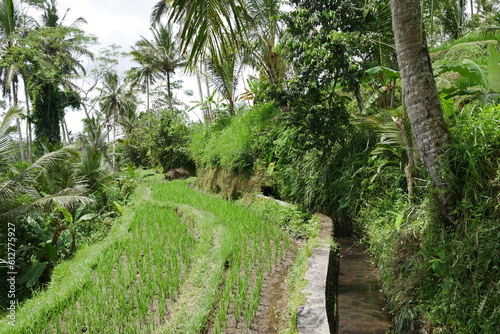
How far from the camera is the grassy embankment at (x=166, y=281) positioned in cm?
320

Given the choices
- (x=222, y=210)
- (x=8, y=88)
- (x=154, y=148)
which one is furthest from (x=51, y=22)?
(x=222, y=210)

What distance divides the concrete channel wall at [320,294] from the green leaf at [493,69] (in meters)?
2.53

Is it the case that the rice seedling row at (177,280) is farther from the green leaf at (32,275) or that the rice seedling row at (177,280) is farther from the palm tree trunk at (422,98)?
the palm tree trunk at (422,98)

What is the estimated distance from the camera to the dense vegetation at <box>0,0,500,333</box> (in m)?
2.60

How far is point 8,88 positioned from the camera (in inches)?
827

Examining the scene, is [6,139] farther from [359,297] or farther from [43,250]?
[359,297]

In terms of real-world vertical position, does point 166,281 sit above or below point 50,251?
below

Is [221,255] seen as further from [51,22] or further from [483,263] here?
[51,22]

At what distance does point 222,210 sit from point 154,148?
1275 centimetres

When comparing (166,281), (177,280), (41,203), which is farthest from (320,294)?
(41,203)

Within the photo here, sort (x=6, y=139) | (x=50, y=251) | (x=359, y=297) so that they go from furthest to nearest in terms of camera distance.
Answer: (x=6, y=139) < (x=50, y=251) < (x=359, y=297)

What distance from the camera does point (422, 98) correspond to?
9.42 ft

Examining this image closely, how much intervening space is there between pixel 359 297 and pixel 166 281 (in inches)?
83.7

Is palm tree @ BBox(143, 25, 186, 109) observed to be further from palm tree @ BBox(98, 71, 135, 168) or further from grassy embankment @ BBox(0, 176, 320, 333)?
grassy embankment @ BBox(0, 176, 320, 333)
